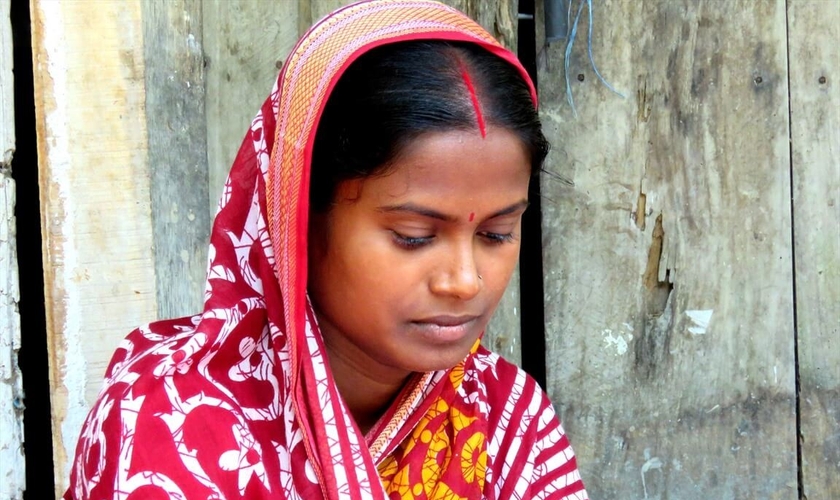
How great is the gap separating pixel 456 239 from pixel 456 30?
30 cm

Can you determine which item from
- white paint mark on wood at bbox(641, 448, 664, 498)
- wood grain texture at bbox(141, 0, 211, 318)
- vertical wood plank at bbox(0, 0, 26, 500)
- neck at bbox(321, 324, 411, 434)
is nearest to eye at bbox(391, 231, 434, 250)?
neck at bbox(321, 324, 411, 434)

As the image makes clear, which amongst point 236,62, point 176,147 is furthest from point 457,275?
point 236,62

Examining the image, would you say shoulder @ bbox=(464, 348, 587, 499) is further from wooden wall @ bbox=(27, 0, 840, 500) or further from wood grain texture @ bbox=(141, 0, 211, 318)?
wood grain texture @ bbox=(141, 0, 211, 318)

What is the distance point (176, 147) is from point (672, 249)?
1.17m

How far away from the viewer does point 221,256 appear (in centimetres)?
129

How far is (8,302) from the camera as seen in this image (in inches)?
70.3

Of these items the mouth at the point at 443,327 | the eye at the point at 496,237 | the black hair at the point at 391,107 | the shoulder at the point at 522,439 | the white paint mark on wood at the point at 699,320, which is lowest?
the shoulder at the point at 522,439

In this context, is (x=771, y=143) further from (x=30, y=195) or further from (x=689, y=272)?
(x=30, y=195)

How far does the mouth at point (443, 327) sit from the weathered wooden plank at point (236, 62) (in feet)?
2.84

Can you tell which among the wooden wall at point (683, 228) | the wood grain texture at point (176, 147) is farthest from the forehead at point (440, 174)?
the wooden wall at point (683, 228)

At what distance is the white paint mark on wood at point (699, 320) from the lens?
7.14 ft

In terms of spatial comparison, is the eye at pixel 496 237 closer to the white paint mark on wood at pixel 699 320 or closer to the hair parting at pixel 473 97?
the hair parting at pixel 473 97

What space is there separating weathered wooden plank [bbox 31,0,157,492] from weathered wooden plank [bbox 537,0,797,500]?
93cm

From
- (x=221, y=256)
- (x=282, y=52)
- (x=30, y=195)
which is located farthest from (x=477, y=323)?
Answer: (x=30, y=195)
